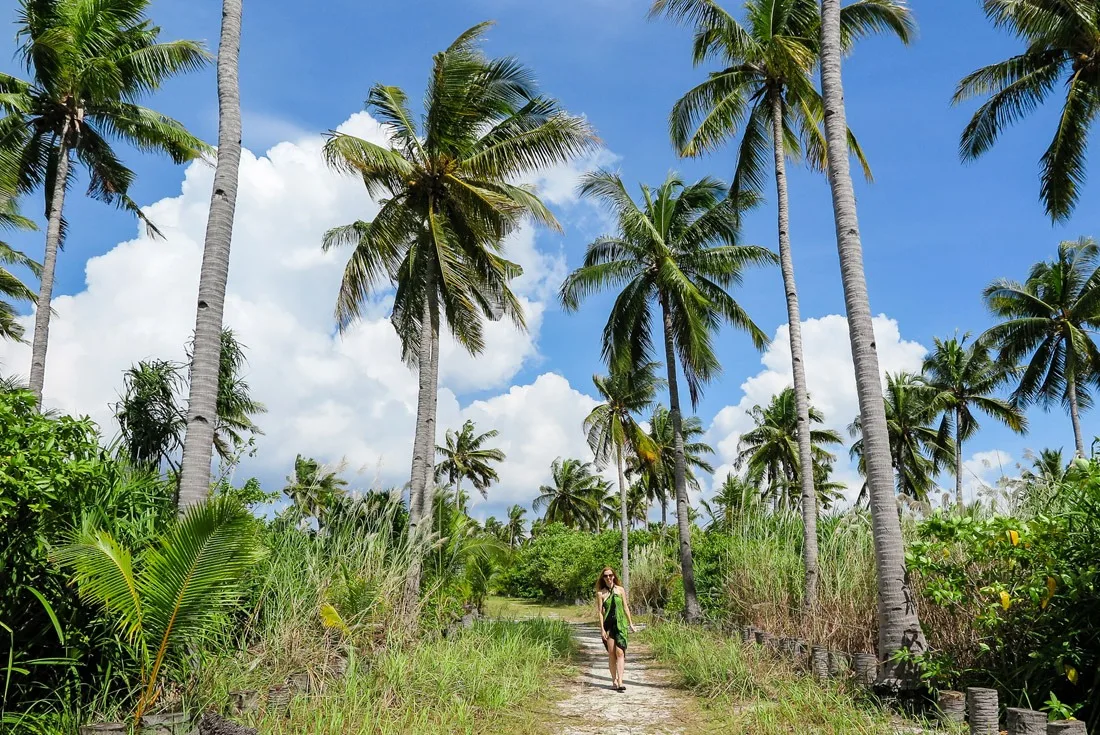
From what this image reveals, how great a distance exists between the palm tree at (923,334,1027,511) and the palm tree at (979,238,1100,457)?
11.5ft

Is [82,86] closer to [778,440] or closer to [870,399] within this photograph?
[870,399]

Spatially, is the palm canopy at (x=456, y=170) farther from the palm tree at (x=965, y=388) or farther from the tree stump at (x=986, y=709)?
the palm tree at (x=965, y=388)

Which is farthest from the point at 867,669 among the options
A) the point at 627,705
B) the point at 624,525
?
the point at 624,525

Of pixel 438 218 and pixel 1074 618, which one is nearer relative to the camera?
pixel 1074 618

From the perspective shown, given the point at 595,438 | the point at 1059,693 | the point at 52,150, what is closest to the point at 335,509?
the point at 1059,693

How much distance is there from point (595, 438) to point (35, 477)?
26.2m

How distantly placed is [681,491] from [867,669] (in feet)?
35.0

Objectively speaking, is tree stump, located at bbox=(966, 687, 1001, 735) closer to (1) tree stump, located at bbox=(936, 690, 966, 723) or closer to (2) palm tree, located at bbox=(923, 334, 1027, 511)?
(1) tree stump, located at bbox=(936, 690, 966, 723)

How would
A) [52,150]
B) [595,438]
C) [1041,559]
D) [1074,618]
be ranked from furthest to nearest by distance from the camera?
[595,438] → [52,150] → [1041,559] → [1074,618]

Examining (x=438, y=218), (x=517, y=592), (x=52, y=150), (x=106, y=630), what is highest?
(x=52, y=150)

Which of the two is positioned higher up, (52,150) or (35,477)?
(52,150)

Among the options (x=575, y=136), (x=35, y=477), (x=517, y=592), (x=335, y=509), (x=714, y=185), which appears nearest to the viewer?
(x=35, y=477)

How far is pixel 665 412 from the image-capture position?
36656 millimetres

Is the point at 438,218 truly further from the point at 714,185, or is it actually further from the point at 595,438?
the point at 595,438
